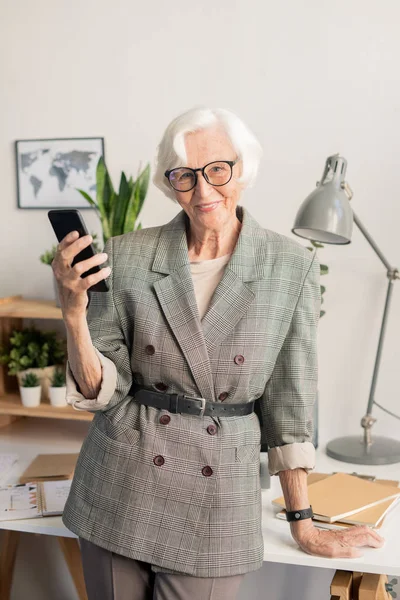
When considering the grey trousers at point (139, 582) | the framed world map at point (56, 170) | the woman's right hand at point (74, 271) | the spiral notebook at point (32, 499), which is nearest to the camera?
the woman's right hand at point (74, 271)

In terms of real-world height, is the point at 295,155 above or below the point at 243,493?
above

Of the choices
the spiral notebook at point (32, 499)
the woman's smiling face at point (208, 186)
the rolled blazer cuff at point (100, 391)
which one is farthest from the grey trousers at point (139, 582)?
the woman's smiling face at point (208, 186)

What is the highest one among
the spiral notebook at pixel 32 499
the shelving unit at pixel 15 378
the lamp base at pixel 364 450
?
the shelving unit at pixel 15 378

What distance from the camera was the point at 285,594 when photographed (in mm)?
2311

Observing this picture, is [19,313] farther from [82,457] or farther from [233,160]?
[233,160]

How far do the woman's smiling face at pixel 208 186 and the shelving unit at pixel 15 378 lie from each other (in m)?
0.96

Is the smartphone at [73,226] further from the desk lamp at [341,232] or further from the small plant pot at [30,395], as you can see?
the small plant pot at [30,395]

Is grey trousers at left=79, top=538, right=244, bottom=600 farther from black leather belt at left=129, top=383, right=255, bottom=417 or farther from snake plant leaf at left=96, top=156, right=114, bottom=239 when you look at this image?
snake plant leaf at left=96, top=156, right=114, bottom=239

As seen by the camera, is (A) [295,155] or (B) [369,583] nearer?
(B) [369,583]

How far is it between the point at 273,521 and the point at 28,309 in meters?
1.06

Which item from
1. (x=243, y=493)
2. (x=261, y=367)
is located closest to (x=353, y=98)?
(x=261, y=367)

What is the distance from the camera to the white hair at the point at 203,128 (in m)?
1.35

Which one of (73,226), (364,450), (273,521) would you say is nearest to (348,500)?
(273,521)

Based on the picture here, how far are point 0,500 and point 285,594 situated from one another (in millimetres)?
1010
